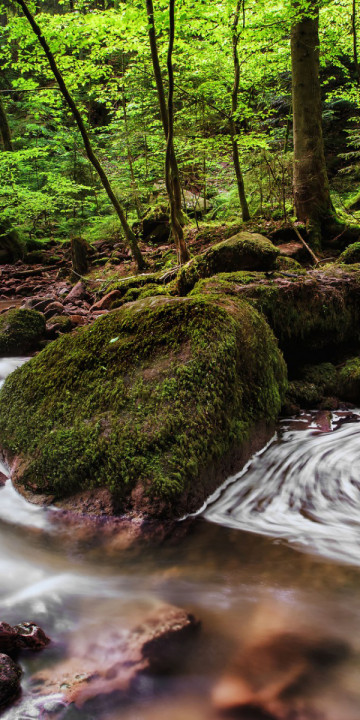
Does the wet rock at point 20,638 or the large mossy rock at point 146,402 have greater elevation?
the large mossy rock at point 146,402

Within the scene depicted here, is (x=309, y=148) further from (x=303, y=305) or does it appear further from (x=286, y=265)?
(x=303, y=305)

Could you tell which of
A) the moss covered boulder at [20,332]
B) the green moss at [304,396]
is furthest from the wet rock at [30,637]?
the moss covered boulder at [20,332]

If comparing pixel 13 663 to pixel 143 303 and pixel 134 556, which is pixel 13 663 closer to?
pixel 134 556

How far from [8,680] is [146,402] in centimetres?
173

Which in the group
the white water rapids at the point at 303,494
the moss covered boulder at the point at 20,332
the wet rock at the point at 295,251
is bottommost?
the white water rapids at the point at 303,494

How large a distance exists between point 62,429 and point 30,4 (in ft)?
25.5

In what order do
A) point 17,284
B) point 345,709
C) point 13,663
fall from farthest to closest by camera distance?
point 17,284
point 13,663
point 345,709

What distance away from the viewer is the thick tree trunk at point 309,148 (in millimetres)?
7119

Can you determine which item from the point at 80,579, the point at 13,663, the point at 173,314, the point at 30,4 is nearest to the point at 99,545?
the point at 80,579

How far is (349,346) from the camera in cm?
504

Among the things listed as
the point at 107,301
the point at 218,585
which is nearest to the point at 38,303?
the point at 107,301

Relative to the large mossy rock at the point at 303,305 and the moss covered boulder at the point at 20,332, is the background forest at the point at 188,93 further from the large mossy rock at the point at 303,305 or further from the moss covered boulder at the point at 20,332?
the moss covered boulder at the point at 20,332

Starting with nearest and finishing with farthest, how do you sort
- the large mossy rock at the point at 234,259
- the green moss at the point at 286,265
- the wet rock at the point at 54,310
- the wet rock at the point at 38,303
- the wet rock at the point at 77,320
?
the large mossy rock at the point at 234,259
the green moss at the point at 286,265
the wet rock at the point at 77,320
the wet rock at the point at 54,310
the wet rock at the point at 38,303

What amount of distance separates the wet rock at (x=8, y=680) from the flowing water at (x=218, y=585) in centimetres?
4
